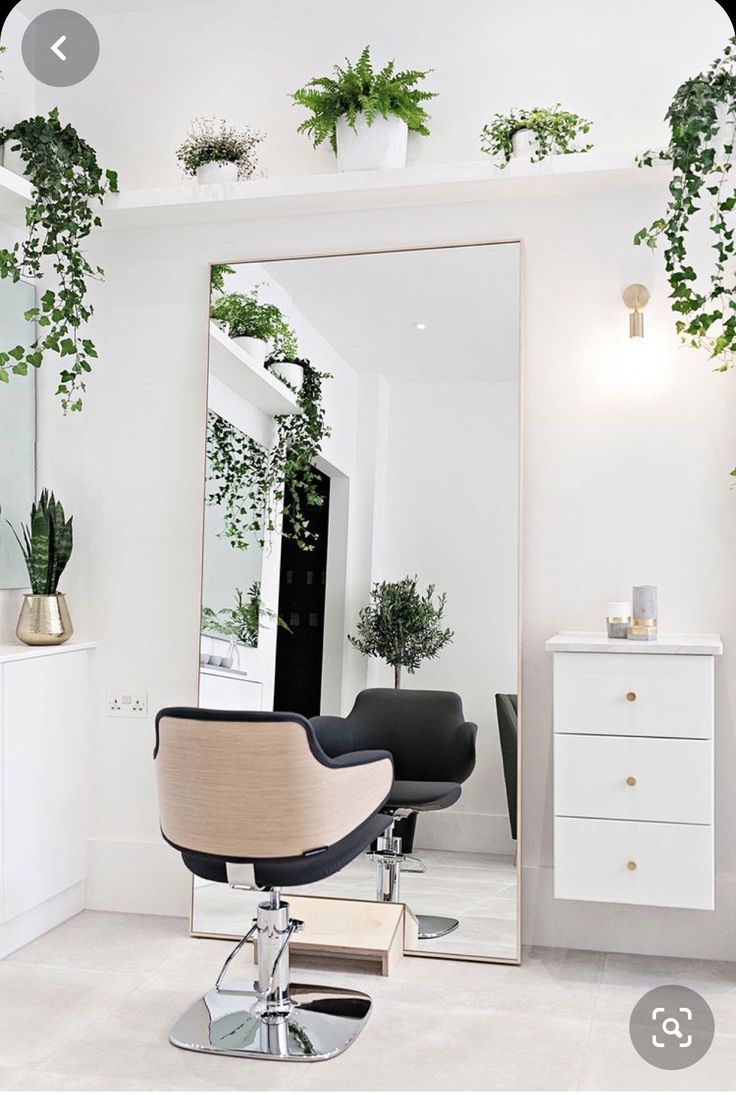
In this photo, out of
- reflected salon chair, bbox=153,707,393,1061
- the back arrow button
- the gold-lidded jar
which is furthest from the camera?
the back arrow button

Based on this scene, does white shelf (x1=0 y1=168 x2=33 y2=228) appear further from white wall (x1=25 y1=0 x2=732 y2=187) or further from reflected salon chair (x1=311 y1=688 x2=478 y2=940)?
reflected salon chair (x1=311 y1=688 x2=478 y2=940)

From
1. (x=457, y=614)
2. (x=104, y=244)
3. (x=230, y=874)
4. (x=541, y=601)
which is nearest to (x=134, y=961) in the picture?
(x=230, y=874)

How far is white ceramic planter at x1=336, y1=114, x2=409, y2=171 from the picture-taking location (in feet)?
10.7

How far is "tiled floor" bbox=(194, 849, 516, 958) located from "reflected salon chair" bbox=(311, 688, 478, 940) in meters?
0.03

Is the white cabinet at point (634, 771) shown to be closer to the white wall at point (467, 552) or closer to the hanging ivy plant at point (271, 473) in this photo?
the white wall at point (467, 552)

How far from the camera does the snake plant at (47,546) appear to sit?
11.3ft

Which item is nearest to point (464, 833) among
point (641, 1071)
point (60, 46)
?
point (641, 1071)

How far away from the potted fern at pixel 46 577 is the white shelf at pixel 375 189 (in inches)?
40.9

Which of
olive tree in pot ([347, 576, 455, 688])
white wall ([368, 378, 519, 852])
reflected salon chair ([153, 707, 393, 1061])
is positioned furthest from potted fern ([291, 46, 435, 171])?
reflected salon chair ([153, 707, 393, 1061])

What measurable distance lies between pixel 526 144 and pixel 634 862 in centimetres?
213

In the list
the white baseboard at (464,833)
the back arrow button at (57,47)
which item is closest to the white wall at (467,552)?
the white baseboard at (464,833)

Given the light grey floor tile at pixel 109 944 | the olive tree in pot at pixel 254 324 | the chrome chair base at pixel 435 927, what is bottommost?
the light grey floor tile at pixel 109 944

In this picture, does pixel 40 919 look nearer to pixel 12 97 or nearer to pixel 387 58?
pixel 12 97

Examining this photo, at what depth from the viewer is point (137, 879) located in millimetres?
3535
